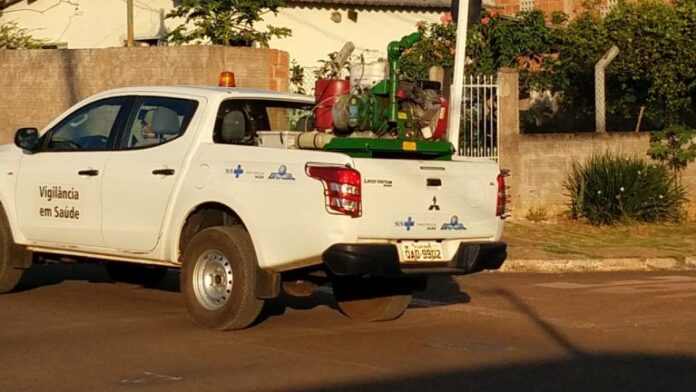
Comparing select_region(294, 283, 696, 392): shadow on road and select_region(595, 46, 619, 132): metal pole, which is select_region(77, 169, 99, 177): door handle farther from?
select_region(595, 46, 619, 132): metal pole

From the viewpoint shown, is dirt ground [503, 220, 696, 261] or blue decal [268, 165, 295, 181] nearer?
blue decal [268, 165, 295, 181]

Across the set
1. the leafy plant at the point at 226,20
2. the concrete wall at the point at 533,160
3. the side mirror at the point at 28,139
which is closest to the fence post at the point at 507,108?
the concrete wall at the point at 533,160

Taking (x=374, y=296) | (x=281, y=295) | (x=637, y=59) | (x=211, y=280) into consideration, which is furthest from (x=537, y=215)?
(x=211, y=280)

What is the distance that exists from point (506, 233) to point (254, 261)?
8.96 metres

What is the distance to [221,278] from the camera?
33.5 ft

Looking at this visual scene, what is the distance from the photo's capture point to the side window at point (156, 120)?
35.4 ft

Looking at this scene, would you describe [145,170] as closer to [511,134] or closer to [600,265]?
[600,265]

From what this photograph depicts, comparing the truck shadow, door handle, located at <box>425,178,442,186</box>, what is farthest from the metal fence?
door handle, located at <box>425,178,442,186</box>

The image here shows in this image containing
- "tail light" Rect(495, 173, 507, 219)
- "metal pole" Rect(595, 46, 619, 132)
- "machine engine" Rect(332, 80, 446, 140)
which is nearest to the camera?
"machine engine" Rect(332, 80, 446, 140)

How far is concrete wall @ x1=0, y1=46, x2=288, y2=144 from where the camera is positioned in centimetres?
1928

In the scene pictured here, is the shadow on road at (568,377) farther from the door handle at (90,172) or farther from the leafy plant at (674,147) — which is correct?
the leafy plant at (674,147)

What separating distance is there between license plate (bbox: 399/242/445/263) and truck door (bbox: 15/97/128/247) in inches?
110

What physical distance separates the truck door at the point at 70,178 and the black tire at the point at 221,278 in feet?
4.11

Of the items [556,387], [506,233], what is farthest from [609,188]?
[556,387]
